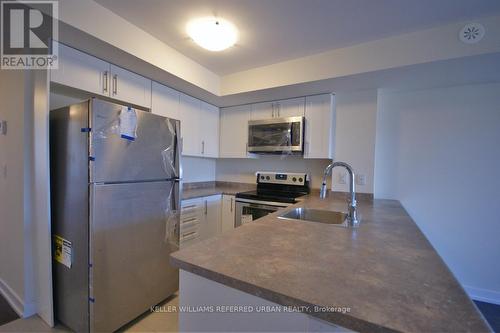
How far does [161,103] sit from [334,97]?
192 centimetres

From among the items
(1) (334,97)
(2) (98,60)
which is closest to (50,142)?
(2) (98,60)

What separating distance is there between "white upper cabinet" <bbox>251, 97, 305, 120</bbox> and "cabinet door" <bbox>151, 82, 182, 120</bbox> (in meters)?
1.00

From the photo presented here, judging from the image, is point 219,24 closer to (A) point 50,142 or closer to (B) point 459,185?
(A) point 50,142

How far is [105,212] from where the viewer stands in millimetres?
1486

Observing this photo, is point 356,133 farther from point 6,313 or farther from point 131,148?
point 6,313

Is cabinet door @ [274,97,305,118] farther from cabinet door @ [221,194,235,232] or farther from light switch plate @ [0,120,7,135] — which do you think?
light switch plate @ [0,120,7,135]

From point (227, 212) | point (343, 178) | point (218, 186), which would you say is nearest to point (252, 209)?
point (227, 212)

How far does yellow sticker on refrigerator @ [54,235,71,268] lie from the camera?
1.53m

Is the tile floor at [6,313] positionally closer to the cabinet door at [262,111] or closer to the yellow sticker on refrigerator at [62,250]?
the yellow sticker on refrigerator at [62,250]

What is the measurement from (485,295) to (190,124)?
353 centimetres

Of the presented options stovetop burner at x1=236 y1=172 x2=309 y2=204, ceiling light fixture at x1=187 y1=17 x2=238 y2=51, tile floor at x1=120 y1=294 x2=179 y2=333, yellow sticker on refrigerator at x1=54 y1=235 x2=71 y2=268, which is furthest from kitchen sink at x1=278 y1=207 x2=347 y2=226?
Result: yellow sticker on refrigerator at x1=54 y1=235 x2=71 y2=268

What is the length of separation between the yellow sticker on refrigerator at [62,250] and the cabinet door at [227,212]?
158 cm

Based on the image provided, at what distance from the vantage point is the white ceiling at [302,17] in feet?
4.74
